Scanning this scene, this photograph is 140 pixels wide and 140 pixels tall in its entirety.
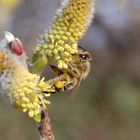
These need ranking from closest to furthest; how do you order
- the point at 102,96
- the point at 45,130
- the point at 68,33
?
the point at 45,130
the point at 68,33
the point at 102,96

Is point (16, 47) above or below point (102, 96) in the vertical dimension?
above

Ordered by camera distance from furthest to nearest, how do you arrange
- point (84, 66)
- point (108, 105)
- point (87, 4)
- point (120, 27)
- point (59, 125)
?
point (120, 27) → point (108, 105) → point (59, 125) → point (84, 66) → point (87, 4)

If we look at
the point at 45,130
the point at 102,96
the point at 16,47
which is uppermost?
the point at 16,47

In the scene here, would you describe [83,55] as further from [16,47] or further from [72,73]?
[16,47]

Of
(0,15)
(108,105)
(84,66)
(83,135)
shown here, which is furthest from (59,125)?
(84,66)

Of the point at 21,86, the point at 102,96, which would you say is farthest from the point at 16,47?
the point at 102,96

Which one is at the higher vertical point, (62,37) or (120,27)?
(62,37)

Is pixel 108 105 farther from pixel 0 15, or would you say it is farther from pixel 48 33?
pixel 48 33
